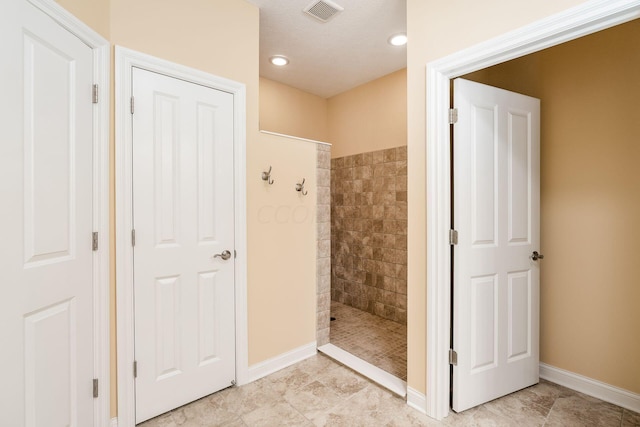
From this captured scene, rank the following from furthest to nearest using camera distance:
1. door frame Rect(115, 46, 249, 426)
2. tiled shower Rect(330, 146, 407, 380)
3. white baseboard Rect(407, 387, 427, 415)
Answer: tiled shower Rect(330, 146, 407, 380), white baseboard Rect(407, 387, 427, 415), door frame Rect(115, 46, 249, 426)

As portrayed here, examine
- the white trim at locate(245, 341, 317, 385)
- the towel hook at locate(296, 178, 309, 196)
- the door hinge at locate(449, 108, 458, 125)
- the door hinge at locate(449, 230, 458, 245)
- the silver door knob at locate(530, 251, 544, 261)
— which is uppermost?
the door hinge at locate(449, 108, 458, 125)

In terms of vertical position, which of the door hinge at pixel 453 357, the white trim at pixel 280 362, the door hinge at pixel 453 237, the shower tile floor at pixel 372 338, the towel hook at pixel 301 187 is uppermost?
the towel hook at pixel 301 187

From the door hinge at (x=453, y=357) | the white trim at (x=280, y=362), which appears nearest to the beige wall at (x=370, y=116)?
the door hinge at (x=453, y=357)

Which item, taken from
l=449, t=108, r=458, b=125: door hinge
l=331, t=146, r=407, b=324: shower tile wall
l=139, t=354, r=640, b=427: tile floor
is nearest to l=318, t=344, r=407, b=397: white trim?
l=139, t=354, r=640, b=427: tile floor

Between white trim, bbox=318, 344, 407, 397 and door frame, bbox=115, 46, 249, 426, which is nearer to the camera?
door frame, bbox=115, 46, 249, 426

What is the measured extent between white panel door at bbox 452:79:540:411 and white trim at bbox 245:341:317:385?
1.21 meters

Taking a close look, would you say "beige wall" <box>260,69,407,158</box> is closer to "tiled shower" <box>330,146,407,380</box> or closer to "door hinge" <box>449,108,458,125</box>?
"tiled shower" <box>330,146,407,380</box>

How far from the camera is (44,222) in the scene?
132 cm

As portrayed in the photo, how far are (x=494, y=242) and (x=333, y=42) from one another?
2193 mm

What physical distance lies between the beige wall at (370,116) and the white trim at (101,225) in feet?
9.05

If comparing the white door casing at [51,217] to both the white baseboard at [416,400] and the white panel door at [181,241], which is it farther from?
the white baseboard at [416,400]

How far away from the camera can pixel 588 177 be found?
2150 mm

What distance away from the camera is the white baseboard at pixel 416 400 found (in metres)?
1.96

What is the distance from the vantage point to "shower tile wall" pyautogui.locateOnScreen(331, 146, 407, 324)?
347cm
